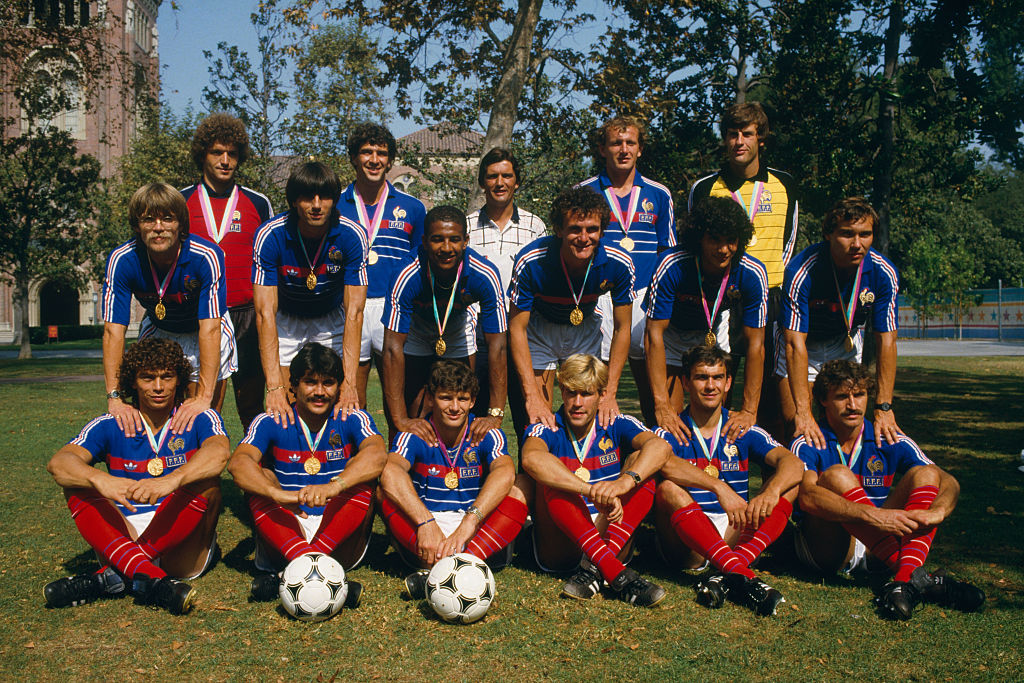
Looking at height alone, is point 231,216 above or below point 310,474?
above

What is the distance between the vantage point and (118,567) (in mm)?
4422

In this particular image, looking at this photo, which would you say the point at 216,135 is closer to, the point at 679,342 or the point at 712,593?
the point at 679,342

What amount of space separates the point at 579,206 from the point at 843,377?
1918mm

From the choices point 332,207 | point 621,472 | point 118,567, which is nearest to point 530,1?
point 332,207

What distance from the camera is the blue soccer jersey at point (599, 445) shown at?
5.02m

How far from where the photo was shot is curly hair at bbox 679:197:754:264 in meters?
5.09

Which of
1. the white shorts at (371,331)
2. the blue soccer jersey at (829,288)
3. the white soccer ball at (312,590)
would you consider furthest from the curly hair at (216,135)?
the blue soccer jersey at (829,288)

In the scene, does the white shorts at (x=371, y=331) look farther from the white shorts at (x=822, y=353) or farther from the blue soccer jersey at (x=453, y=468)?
the white shorts at (x=822, y=353)

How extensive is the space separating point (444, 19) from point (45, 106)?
42.0ft

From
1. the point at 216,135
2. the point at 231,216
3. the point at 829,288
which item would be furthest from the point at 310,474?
the point at 829,288

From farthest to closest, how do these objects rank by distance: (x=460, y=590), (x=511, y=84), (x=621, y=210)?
(x=511, y=84) → (x=621, y=210) → (x=460, y=590)

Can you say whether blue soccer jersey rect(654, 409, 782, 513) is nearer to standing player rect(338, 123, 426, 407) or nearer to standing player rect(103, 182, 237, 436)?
standing player rect(338, 123, 426, 407)

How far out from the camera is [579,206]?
16.8 ft

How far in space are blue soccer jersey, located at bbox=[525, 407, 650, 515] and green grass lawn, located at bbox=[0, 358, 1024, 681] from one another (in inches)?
26.7
